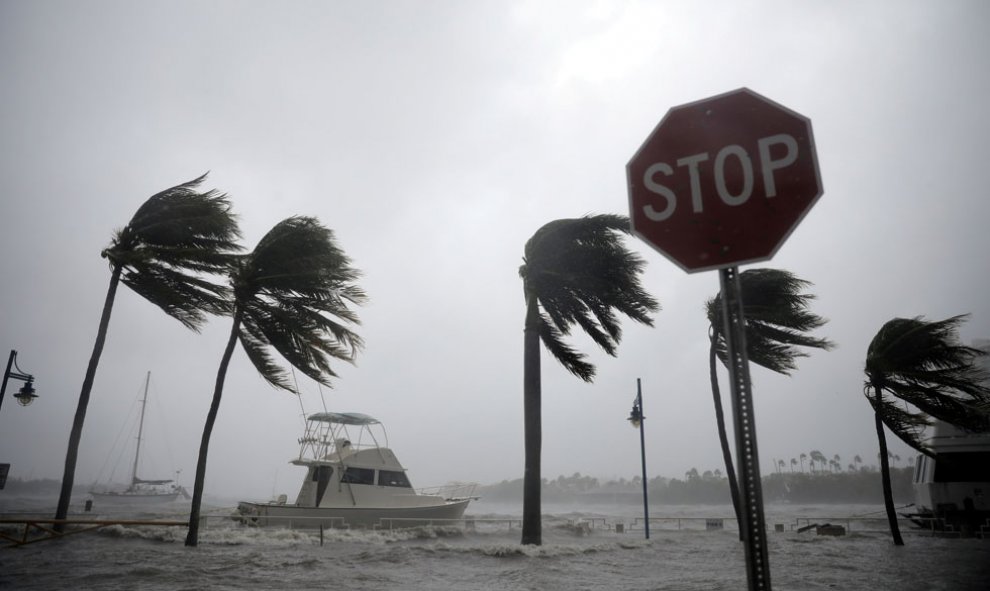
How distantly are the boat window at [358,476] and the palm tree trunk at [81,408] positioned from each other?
34.5 ft

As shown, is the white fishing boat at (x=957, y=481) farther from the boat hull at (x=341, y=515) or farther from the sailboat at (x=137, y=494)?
the sailboat at (x=137, y=494)

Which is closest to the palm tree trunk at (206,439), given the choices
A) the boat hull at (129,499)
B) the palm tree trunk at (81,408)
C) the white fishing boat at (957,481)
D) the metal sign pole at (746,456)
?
the palm tree trunk at (81,408)

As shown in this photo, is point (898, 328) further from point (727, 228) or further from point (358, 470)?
point (358, 470)

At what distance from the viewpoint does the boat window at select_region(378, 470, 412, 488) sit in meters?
24.2

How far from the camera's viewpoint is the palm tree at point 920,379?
1627 cm

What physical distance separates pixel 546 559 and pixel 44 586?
871cm

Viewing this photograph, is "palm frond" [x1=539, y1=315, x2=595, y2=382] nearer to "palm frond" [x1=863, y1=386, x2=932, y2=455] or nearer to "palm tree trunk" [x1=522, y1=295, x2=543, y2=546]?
"palm tree trunk" [x1=522, y1=295, x2=543, y2=546]

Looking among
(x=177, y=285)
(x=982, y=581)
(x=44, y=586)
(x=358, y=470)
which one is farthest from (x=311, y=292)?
(x=982, y=581)

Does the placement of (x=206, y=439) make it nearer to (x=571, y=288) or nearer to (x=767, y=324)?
(x=571, y=288)

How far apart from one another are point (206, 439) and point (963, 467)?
26.0 m

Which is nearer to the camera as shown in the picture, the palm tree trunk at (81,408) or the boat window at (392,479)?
the palm tree trunk at (81,408)

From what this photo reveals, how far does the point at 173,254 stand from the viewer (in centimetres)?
1447

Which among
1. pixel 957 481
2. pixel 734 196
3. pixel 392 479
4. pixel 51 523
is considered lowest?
pixel 392 479

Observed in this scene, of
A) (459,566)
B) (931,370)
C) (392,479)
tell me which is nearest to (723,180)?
(459,566)
